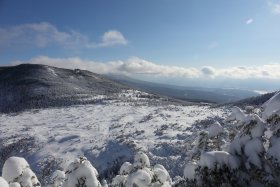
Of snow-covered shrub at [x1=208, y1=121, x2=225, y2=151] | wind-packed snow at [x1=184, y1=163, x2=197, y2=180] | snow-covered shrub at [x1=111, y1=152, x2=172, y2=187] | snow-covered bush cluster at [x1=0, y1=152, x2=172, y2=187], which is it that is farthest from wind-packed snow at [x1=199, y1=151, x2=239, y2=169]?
snow-covered bush cluster at [x1=0, y1=152, x2=172, y2=187]

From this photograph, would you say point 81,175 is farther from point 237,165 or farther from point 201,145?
point 237,165

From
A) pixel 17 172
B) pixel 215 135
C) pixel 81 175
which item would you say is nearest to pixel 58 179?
pixel 17 172

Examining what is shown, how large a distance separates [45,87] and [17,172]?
11790 centimetres

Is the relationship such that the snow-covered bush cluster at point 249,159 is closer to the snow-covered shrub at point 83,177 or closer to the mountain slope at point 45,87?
the snow-covered shrub at point 83,177

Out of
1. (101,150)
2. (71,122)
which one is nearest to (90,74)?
(71,122)

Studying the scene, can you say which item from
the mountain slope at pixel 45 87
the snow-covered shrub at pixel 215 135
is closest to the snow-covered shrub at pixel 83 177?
the snow-covered shrub at pixel 215 135

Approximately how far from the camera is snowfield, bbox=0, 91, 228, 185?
40.9 meters

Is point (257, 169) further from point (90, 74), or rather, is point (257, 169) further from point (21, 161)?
point (90, 74)

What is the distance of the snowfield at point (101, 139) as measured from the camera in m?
40.9

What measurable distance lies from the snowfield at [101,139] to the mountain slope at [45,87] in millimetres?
32237

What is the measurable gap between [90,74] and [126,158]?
13341 centimetres

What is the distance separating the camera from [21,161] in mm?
14461

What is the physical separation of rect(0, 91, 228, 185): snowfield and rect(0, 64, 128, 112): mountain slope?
3224 cm

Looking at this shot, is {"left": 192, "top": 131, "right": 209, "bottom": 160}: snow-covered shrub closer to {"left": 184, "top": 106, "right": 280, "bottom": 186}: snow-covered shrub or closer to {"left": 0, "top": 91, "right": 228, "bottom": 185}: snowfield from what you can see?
{"left": 184, "top": 106, "right": 280, "bottom": 186}: snow-covered shrub
